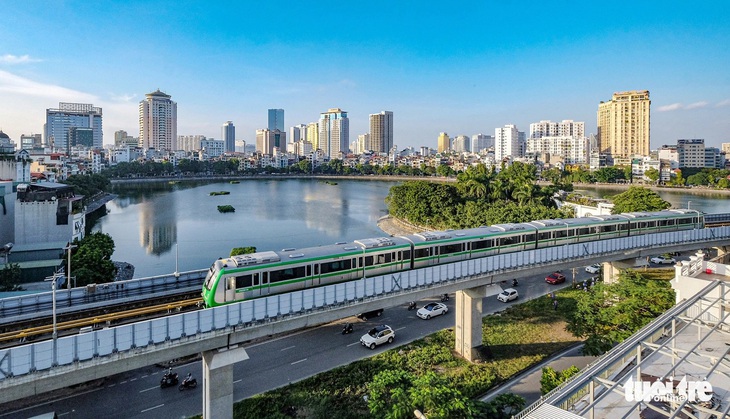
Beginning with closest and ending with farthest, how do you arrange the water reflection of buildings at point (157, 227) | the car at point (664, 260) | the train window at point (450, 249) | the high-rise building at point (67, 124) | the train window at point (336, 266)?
the train window at point (336, 266)
the train window at point (450, 249)
the car at point (664, 260)
the water reflection of buildings at point (157, 227)
the high-rise building at point (67, 124)

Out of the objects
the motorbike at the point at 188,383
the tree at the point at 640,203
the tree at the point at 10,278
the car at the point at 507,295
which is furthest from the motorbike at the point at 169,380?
the tree at the point at 640,203

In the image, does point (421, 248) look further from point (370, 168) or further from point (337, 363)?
point (370, 168)

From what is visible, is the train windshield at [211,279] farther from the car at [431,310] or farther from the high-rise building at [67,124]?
the high-rise building at [67,124]

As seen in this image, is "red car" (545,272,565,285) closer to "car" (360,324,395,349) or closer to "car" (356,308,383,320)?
"car" (356,308,383,320)

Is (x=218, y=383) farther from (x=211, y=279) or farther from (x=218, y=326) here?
(x=211, y=279)

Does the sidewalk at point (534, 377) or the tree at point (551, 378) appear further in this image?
the sidewalk at point (534, 377)

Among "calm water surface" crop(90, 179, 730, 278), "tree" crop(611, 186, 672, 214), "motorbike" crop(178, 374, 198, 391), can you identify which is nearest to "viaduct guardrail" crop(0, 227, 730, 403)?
"motorbike" crop(178, 374, 198, 391)
